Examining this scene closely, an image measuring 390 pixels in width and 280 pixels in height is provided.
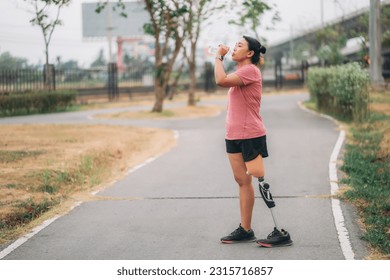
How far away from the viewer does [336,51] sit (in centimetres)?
4747

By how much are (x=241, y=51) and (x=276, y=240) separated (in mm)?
1677

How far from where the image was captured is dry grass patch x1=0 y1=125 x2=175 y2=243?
863 centimetres

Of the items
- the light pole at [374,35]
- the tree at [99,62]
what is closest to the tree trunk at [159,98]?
the light pole at [374,35]

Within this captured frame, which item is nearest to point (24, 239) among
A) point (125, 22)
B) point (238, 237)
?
point (238, 237)

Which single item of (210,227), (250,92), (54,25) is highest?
(54,25)

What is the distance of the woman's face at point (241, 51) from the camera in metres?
5.93

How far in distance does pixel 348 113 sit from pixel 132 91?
73.4ft

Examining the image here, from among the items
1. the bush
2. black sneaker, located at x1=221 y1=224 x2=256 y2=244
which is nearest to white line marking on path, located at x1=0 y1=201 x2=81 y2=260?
black sneaker, located at x1=221 y1=224 x2=256 y2=244

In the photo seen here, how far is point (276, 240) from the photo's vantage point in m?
6.19

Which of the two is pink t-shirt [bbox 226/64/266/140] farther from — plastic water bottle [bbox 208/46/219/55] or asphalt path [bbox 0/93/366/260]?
asphalt path [bbox 0/93/366/260]

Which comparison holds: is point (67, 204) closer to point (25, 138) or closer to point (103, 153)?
point (103, 153)

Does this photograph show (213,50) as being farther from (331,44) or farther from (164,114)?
(331,44)

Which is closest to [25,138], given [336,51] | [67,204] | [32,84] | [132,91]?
[67,204]

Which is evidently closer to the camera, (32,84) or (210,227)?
(210,227)
